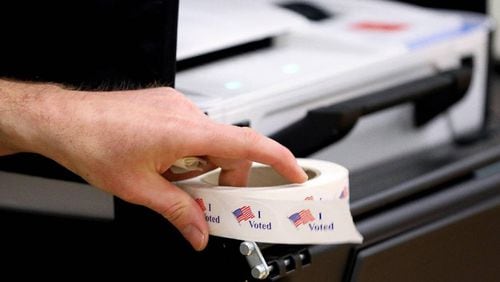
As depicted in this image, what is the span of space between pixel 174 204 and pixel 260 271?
0.07 meters

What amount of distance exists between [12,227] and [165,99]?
0.20 metres

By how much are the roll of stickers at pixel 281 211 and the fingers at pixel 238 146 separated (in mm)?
19

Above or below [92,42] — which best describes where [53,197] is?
below

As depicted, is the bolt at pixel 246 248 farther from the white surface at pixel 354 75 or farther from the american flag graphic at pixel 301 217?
the white surface at pixel 354 75

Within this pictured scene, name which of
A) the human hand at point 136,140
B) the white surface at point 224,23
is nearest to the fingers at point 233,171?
the human hand at point 136,140

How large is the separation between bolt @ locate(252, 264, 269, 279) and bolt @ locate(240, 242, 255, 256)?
0.04 feet

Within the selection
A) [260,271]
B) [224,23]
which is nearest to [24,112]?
[260,271]

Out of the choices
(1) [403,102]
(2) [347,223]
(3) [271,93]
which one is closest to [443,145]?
(1) [403,102]

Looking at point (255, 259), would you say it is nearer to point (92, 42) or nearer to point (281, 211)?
point (281, 211)

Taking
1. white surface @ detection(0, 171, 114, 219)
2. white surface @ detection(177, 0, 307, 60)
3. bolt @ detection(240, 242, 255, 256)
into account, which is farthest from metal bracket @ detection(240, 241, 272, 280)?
white surface @ detection(177, 0, 307, 60)

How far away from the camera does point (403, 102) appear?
0.80 meters

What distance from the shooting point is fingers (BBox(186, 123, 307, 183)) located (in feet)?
1.81

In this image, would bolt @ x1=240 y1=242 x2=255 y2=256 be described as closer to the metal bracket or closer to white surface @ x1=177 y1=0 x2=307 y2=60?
the metal bracket

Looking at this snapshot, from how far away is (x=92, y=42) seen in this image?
0.65 meters
